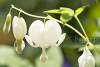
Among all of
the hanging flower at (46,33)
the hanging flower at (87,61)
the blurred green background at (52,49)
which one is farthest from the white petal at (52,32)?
the blurred green background at (52,49)

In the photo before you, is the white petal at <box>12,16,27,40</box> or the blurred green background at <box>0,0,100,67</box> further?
the blurred green background at <box>0,0,100,67</box>

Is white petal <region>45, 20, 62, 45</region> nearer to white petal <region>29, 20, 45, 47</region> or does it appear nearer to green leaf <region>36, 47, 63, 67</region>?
white petal <region>29, 20, 45, 47</region>

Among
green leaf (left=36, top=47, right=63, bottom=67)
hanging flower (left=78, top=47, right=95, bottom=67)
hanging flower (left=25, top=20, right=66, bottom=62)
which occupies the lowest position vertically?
green leaf (left=36, top=47, right=63, bottom=67)

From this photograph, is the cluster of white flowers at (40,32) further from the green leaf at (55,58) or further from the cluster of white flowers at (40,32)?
the green leaf at (55,58)

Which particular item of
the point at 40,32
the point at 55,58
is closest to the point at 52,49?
the point at 55,58

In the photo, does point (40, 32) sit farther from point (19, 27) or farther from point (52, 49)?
point (52, 49)

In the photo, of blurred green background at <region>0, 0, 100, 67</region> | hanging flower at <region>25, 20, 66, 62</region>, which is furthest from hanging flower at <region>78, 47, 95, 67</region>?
blurred green background at <region>0, 0, 100, 67</region>

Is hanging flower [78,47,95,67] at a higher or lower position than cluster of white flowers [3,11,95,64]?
lower
